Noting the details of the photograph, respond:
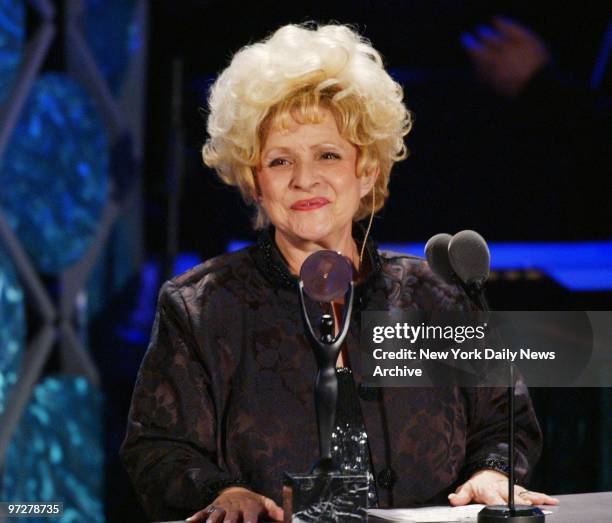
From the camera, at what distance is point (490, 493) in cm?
186

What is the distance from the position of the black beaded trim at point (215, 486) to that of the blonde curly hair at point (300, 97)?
633 millimetres

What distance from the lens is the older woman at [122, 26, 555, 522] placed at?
6.33ft

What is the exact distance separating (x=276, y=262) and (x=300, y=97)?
320 millimetres

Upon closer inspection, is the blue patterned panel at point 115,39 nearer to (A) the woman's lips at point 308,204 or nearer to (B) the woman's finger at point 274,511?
(A) the woman's lips at point 308,204

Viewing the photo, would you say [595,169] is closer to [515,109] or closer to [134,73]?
[515,109]

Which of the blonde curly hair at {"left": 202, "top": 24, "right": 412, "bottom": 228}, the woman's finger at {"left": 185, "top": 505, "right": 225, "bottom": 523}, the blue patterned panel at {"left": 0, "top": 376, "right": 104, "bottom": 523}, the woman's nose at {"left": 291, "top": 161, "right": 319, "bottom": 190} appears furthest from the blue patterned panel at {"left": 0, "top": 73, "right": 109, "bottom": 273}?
the woman's finger at {"left": 185, "top": 505, "right": 225, "bottom": 523}

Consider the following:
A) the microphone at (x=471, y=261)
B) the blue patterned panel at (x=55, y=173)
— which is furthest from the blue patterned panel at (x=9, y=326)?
the microphone at (x=471, y=261)

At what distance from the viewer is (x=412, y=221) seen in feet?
12.9

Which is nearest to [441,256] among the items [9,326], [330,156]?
[330,156]

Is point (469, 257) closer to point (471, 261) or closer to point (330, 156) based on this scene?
point (471, 261)

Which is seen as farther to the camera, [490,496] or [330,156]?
[330,156]

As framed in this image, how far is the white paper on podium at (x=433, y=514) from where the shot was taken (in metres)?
1.62

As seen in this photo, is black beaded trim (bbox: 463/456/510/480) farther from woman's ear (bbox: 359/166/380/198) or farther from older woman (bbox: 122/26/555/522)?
woman's ear (bbox: 359/166/380/198)

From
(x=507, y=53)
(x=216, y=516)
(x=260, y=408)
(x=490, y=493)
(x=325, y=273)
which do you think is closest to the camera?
(x=325, y=273)
